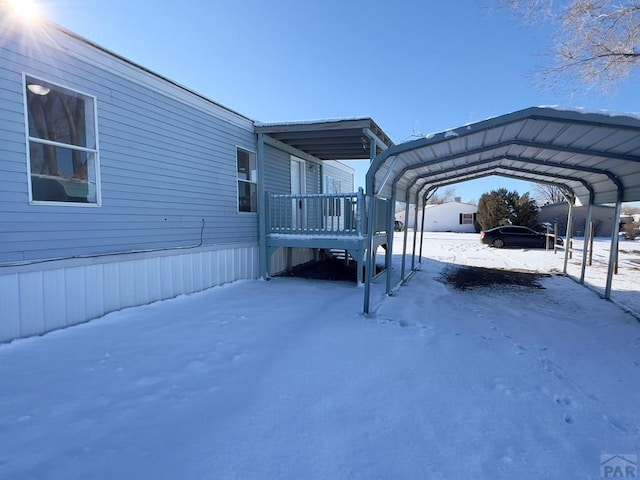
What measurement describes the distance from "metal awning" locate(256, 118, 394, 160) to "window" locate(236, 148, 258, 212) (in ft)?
2.16

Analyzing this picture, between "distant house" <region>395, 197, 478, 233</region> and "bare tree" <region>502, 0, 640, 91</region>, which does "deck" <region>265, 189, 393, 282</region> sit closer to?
"bare tree" <region>502, 0, 640, 91</region>

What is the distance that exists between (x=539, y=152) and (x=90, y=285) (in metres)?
7.49

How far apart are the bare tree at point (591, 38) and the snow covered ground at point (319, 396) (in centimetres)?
914

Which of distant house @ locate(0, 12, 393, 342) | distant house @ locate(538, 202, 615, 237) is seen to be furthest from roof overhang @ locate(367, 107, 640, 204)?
distant house @ locate(538, 202, 615, 237)

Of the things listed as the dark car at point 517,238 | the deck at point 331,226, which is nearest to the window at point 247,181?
the deck at point 331,226

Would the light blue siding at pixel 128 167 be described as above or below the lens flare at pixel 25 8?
below

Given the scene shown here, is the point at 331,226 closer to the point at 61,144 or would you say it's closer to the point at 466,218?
the point at 61,144

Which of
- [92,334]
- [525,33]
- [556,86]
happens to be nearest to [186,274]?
[92,334]

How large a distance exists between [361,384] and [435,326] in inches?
76.0

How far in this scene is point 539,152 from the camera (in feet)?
19.2

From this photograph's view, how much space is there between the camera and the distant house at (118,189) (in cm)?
372

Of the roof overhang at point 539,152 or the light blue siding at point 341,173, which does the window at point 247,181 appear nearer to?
the roof overhang at point 539,152

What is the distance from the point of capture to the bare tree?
9062mm

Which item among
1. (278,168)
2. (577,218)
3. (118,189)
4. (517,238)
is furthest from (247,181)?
(577,218)
